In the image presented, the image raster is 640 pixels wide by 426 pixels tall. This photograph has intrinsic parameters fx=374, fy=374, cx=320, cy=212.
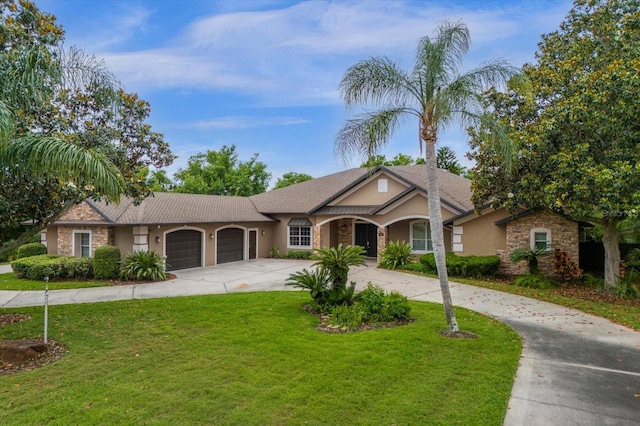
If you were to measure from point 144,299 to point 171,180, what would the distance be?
32692 millimetres

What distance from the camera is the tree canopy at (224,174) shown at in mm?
39281

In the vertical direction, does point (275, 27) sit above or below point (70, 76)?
above

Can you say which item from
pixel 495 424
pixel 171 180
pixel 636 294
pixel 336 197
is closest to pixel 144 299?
pixel 495 424

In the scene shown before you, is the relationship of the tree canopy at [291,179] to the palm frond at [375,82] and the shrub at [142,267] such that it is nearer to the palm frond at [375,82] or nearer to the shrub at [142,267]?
the shrub at [142,267]

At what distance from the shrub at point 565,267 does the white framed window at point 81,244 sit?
65.1ft

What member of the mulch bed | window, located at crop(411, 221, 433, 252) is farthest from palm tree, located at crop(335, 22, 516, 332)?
window, located at crop(411, 221, 433, 252)

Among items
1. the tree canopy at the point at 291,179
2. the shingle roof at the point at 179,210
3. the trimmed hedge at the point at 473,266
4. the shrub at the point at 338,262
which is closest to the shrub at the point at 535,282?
the trimmed hedge at the point at 473,266

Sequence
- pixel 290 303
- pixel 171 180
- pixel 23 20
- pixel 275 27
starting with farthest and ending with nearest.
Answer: pixel 171 180
pixel 275 27
pixel 290 303
pixel 23 20

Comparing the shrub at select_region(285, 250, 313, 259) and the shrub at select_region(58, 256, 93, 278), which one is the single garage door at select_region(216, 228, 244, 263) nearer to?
the shrub at select_region(285, 250, 313, 259)

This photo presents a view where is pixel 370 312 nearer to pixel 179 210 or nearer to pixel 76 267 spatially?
pixel 76 267

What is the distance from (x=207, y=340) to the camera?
736 cm

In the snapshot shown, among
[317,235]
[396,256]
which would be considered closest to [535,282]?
[396,256]

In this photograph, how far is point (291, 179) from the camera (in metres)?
45.2

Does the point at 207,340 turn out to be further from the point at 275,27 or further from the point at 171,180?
the point at 171,180
